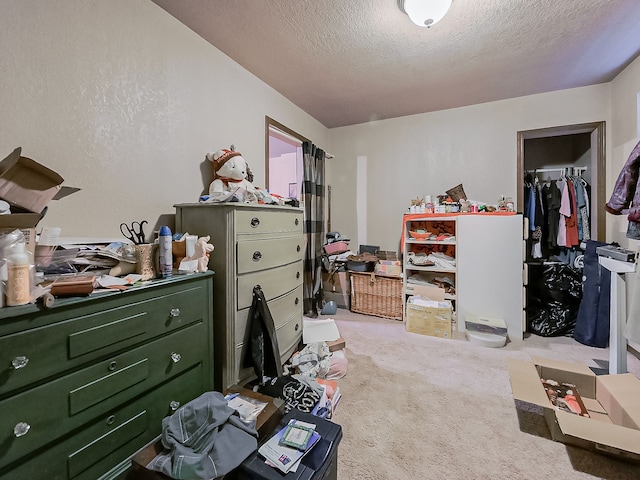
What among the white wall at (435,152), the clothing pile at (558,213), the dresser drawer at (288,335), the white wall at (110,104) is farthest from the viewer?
the clothing pile at (558,213)

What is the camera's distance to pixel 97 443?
1004 millimetres

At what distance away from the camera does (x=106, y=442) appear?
103 centimetres

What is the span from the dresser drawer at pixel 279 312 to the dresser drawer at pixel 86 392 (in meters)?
0.30

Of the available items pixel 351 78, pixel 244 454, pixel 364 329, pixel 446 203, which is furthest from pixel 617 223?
pixel 244 454

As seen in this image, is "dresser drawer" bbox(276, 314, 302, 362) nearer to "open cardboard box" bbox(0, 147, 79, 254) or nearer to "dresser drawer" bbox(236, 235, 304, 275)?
"dresser drawer" bbox(236, 235, 304, 275)

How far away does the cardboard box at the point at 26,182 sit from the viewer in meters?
0.90

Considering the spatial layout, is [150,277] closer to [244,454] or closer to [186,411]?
[186,411]

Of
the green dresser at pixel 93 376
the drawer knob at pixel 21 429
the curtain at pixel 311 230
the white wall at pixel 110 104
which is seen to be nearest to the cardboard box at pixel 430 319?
the curtain at pixel 311 230

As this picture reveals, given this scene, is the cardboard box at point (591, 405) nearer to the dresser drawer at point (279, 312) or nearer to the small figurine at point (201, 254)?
the dresser drawer at point (279, 312)

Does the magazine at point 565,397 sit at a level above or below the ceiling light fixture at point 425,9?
below

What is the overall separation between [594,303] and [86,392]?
3.75 metres

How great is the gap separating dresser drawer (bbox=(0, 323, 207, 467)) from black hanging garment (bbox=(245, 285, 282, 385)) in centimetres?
38

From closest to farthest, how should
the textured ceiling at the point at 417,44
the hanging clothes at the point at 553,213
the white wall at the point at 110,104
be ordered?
the white wall at the point at 110,104
the textured ceiling at the point at 417,44
the hanging clothes at the point at 553,213

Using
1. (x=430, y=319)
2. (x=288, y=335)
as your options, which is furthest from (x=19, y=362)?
(x=430, y=319)
